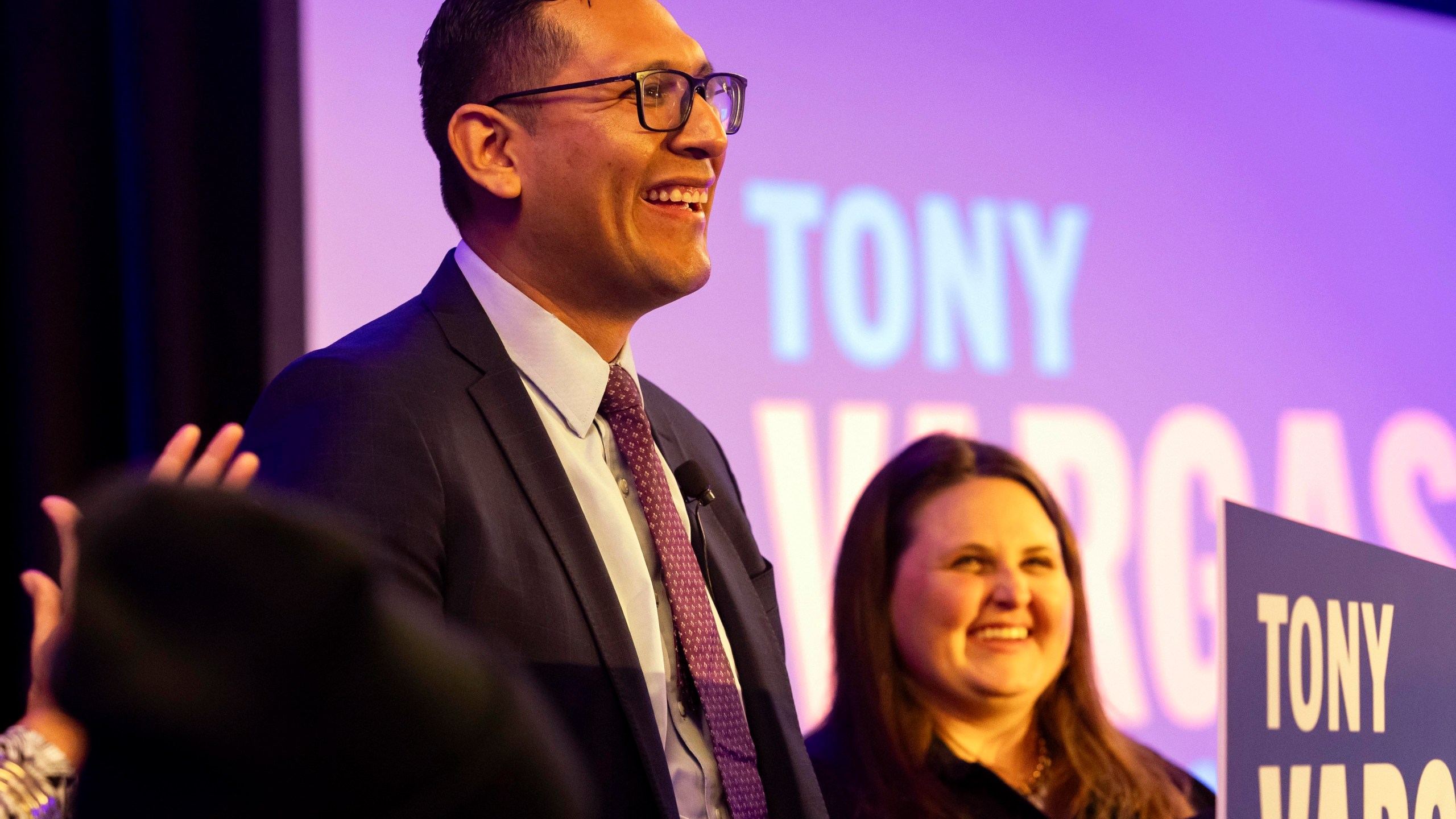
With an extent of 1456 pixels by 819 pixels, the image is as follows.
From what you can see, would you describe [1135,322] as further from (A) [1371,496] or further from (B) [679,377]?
(B) [679,377]

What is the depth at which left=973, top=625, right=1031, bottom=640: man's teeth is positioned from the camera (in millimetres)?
2277

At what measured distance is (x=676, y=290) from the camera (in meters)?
1.61

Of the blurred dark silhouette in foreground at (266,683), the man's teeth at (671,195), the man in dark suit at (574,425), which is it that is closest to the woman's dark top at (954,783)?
the man in dark suit at (574,425)

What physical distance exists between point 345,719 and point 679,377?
253 cm

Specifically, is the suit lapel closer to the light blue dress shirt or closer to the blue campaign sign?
the light blue dress shirt

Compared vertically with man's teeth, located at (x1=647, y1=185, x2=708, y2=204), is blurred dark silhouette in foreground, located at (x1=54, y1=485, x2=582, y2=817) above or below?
below

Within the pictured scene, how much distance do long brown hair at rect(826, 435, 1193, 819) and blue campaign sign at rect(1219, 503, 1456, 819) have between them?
0.82m

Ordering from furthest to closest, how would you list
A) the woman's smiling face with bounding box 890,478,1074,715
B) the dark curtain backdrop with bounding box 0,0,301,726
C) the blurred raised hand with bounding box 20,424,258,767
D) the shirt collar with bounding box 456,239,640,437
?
the dark curtain backdrop with bounding box 0,0,301,726
the woman's smiling face with bounding box 890,478,1074,715
the shirt collar with bounding box 456,239,640,437
the blurred raised hand with bounding box 20,424,258,767

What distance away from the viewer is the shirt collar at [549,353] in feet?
5.03

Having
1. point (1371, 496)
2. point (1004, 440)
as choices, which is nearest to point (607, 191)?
point (1004, 440)

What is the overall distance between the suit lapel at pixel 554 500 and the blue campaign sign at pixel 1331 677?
1.73 ft

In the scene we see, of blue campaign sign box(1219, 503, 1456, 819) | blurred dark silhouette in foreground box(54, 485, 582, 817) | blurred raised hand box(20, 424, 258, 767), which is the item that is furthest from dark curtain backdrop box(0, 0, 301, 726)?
blurred dark silhouette in foreground box(54, 485, 582, 817)

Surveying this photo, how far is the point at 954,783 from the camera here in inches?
85.3

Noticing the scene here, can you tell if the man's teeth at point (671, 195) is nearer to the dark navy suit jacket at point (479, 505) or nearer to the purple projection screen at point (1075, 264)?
the dark navy suit jacket at point (479, 505)
